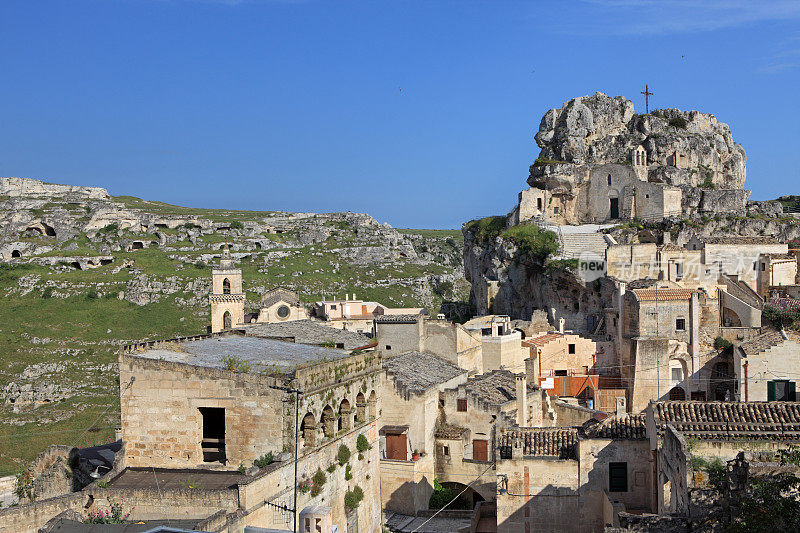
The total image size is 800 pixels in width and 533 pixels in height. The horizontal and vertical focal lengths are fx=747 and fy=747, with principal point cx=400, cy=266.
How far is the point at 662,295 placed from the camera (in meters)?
39.1

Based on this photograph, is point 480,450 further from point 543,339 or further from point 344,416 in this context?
point 543,339

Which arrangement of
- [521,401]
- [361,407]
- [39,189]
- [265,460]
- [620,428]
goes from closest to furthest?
1. [265,460]
2. [620,428]
3. [361,407]
4. [521,401]
5. [39,189]

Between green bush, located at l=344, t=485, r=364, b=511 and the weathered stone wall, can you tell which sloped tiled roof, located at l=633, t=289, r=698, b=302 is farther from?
the weathered stone wall

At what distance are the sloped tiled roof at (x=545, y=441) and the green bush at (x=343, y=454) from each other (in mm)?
4911

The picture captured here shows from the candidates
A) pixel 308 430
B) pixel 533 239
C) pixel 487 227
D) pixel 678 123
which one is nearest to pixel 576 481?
pixel 308 430

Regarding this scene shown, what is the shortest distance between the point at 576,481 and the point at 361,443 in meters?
6.59

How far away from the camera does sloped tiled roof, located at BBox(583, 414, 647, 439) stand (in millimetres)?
22219

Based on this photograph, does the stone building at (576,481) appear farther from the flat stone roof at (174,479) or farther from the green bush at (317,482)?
the flat stone roof at (174,479)

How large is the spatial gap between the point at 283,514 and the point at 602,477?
9542 millimetres

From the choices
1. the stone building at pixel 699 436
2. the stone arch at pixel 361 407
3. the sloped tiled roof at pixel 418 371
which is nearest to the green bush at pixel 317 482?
the stone arch at pixel 361 407

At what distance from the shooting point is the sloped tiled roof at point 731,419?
18281 millimetres

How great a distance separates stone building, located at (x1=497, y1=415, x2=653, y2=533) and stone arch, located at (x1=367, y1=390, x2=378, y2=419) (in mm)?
4579

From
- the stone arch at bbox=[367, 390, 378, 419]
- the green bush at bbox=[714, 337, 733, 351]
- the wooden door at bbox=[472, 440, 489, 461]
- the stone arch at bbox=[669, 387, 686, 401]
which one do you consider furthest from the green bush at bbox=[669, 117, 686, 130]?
the stone arch at bbox=[367, 390, 378, 419]

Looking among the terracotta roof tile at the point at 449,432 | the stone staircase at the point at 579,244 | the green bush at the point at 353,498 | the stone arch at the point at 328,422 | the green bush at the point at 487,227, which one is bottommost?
the green bush at the point at 353,498
